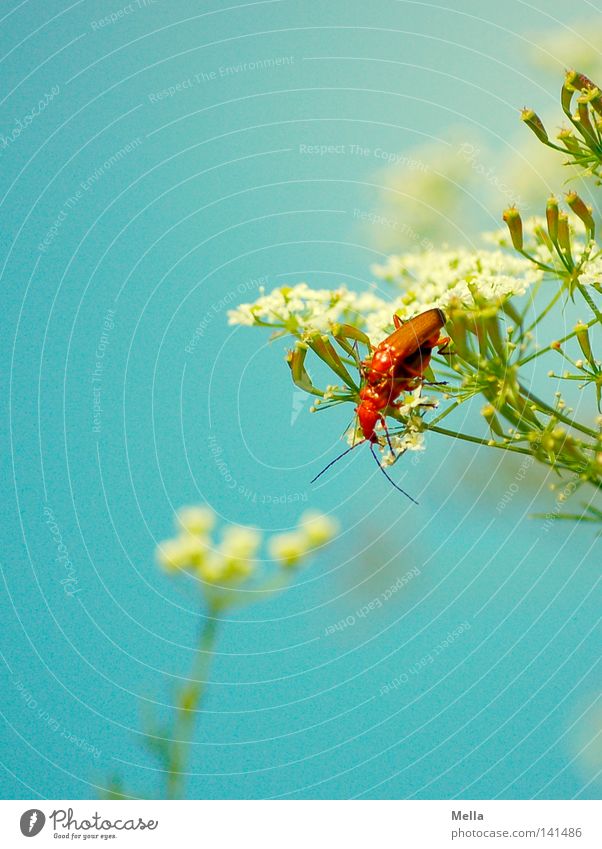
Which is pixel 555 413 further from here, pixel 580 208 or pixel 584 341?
pixel 580 208

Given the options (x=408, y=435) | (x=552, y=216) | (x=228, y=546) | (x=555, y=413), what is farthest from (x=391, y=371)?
(x=228, y=546)

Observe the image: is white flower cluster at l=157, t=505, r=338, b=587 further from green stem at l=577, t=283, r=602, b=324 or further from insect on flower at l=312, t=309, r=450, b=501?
green stem at l=577, t=283, r=602, b=324

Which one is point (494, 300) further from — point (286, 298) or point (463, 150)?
point (463, 150)

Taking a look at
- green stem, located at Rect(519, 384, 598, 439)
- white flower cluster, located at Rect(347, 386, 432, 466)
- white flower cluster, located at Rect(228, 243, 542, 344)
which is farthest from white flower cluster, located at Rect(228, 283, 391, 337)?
green stem, located at Rect(519, 384, 598, 439)

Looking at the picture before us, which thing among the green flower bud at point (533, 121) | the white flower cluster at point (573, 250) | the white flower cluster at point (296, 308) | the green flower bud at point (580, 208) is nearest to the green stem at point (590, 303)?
the white flower cluster at point (573, 250)
